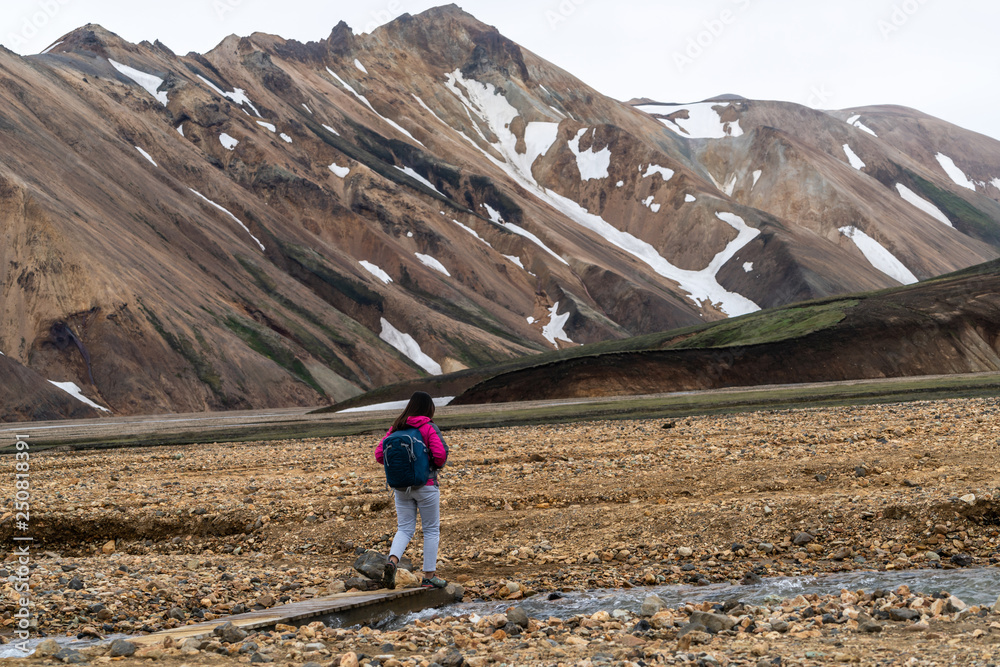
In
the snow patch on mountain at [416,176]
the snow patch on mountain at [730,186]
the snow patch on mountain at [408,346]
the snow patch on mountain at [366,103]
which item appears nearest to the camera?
the snow patch on mountain at [408,346]

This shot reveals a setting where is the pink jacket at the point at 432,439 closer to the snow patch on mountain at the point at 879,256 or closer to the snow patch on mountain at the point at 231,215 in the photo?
the snow patch on mountain at the point at 231,215

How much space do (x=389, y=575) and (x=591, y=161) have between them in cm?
16440

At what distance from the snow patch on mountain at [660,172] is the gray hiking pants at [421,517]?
156 m

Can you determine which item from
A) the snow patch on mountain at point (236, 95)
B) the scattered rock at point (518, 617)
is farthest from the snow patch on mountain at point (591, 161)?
the scattered rock at point (518, 617)

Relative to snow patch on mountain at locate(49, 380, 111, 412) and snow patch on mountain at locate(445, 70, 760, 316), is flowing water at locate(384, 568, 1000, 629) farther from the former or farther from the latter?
snow patch on mountain at locate(445, 70, 760, 316)

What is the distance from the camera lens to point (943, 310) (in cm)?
5684

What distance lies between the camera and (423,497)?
36.2ft

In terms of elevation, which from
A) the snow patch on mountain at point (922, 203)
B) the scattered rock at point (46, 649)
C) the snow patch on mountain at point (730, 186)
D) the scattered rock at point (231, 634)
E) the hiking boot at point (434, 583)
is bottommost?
the hiking boot at point (434, 583)

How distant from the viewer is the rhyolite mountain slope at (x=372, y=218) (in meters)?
79.7

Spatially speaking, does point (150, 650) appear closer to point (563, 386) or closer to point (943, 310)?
point (563, 386)

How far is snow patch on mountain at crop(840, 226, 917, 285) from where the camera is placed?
150 m

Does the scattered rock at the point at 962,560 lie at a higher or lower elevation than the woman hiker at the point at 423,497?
lower

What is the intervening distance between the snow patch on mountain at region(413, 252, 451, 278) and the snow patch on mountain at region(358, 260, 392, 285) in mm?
7292

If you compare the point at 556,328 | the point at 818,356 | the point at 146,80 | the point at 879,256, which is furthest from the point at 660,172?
the point at 818,356
